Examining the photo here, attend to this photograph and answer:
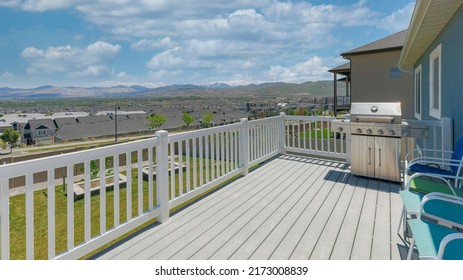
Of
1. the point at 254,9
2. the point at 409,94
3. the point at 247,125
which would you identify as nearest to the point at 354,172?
the point at 247,125

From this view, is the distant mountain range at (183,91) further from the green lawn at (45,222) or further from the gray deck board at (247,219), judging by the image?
the gray deck board at (247,219)

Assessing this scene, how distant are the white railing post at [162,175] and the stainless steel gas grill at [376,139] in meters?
3.06

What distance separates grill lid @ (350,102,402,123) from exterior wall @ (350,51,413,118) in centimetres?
999

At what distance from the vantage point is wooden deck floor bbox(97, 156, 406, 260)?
7.97 ft

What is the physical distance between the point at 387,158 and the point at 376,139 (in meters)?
0.32

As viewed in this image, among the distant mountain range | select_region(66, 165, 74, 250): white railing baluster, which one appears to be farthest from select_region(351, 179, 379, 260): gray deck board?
the distant mountain range

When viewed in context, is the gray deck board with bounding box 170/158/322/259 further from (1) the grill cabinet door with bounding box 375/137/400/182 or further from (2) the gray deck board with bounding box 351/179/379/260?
(1) the grill cabinet door with bounding box 375/137/400/182

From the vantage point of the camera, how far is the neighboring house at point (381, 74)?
42.6 ft

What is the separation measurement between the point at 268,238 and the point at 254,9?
10.5m

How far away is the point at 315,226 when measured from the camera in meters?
2.92

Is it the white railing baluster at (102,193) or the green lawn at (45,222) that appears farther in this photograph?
the green lawn at (45,222)

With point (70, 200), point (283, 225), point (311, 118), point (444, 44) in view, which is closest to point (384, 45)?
point (311, 118)

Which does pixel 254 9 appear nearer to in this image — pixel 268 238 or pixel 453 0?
pixel 453 0

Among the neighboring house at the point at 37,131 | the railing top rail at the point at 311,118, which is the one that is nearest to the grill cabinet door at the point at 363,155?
the railing top rail at the point at 311,118
